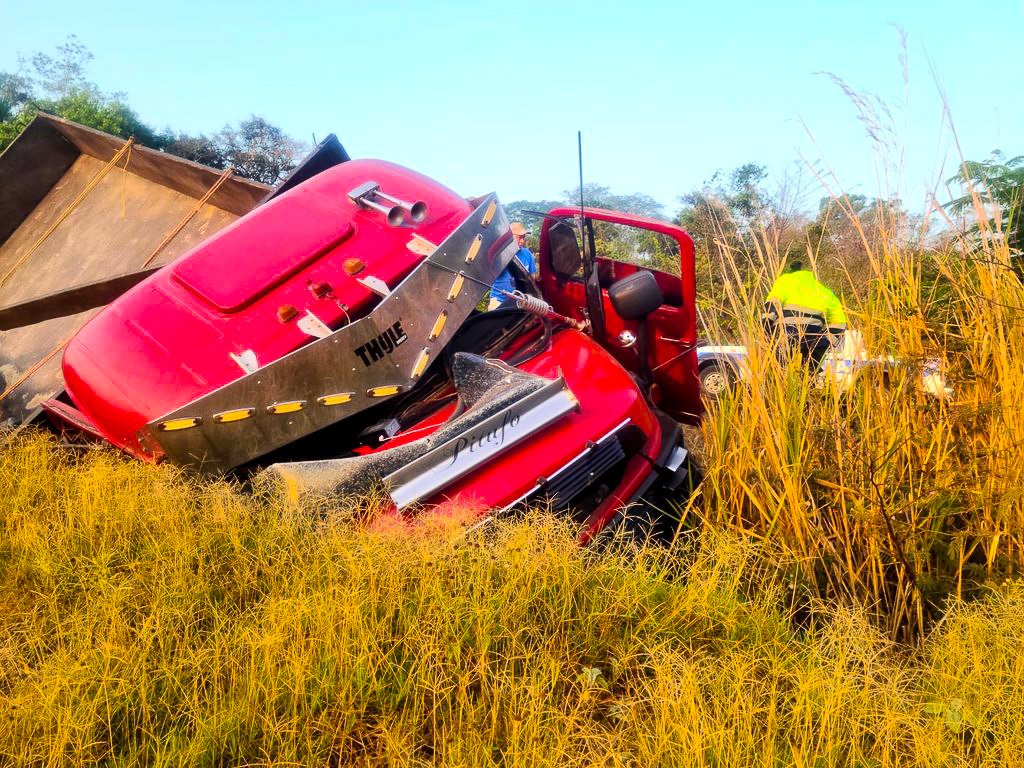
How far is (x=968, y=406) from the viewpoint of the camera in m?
2.63

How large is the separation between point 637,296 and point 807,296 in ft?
3.22

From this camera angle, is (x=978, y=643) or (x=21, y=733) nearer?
(x=21, y=733)

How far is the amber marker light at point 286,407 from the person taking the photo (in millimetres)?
2574

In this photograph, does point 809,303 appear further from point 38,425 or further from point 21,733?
point 38,425

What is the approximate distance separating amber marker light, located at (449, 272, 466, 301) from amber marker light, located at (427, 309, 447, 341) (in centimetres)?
8

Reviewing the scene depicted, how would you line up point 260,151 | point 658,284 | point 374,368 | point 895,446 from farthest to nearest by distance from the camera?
point 260,151 < point 658,284 < point 374,368 < point 895,446

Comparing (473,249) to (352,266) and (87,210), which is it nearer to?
(352,266)

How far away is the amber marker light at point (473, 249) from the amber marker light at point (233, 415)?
1146mm

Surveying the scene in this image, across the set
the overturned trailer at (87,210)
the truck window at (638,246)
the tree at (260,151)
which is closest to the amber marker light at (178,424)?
the overturned trailer at (87,210)

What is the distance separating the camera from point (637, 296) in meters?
3.24

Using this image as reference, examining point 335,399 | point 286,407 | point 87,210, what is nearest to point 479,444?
point 335,399

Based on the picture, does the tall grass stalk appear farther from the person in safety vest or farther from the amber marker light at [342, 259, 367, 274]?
the amber marker light at [342, 259, 367, 274]

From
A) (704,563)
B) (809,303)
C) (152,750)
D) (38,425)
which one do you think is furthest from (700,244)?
(38,425)

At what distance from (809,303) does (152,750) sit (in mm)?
3275
